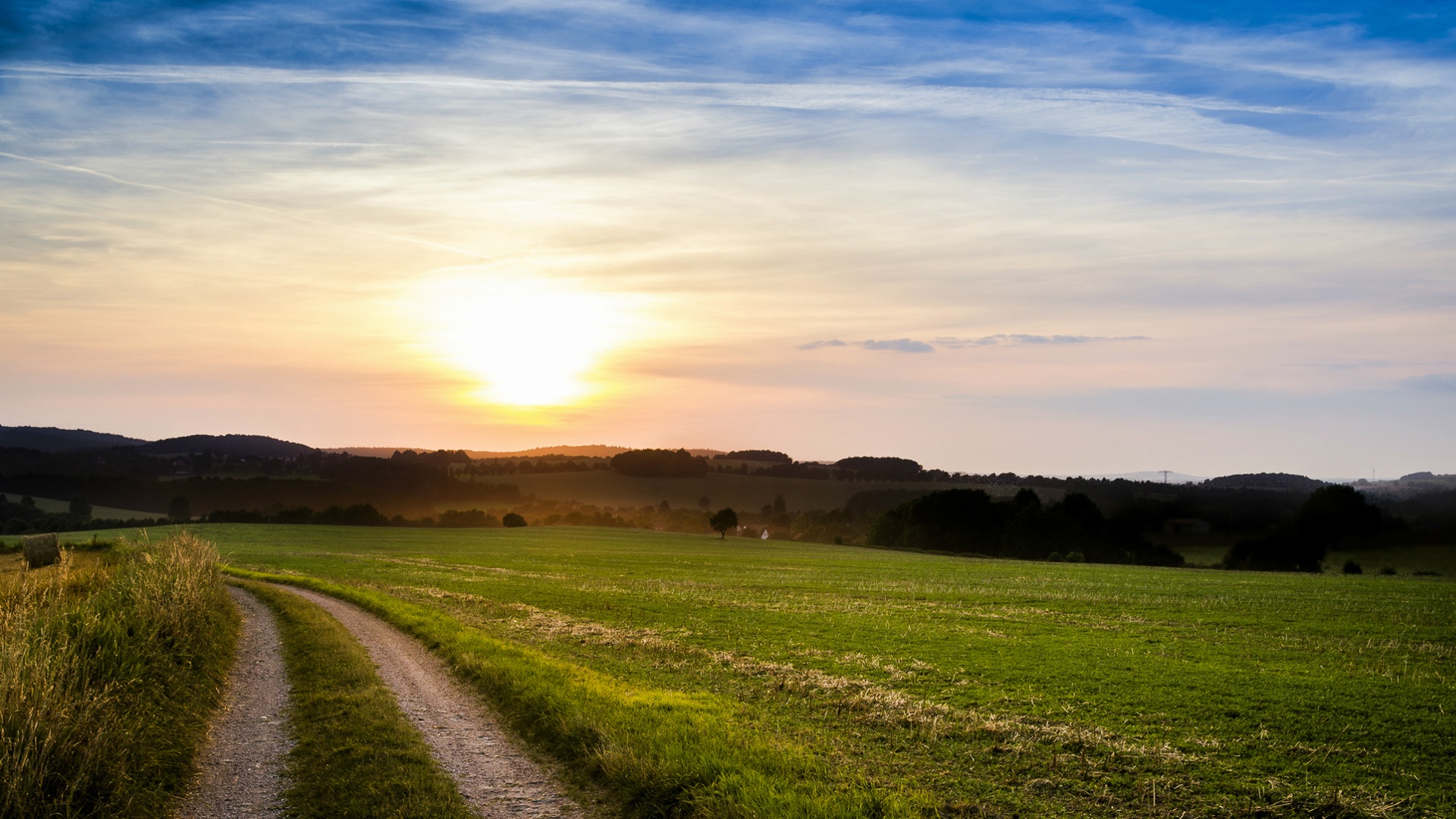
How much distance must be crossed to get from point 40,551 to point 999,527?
9491 centimetres

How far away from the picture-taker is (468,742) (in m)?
13.1

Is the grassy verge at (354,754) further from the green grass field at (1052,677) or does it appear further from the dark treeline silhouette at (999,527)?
the dark treeline silhouette at (999,527)

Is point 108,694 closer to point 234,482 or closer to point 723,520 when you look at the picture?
point 723,520

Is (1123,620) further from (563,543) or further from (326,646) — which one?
(563,543)

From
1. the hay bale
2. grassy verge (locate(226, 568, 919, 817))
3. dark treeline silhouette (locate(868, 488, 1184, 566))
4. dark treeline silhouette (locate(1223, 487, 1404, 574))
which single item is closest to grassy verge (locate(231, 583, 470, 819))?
grassy verge (locate(226, 568, 919, 817))

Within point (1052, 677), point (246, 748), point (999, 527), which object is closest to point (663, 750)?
point (246, 748)

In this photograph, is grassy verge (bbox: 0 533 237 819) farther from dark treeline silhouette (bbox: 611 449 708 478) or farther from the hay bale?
dark treeline silhouette (bbox: 611 449 708 478)

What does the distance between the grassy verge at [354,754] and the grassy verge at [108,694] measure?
1.51 metres

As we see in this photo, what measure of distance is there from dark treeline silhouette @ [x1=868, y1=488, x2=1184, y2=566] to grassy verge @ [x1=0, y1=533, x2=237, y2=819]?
73522mm

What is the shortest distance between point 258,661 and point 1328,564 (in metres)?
61.7

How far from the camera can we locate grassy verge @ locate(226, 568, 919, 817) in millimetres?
9680

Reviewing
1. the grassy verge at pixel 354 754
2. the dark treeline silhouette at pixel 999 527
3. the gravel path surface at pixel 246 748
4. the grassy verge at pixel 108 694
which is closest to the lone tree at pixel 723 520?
the dark treeline silhouette at pixel 999 527

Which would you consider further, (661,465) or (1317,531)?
(661,465)

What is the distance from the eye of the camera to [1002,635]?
27.2 m
